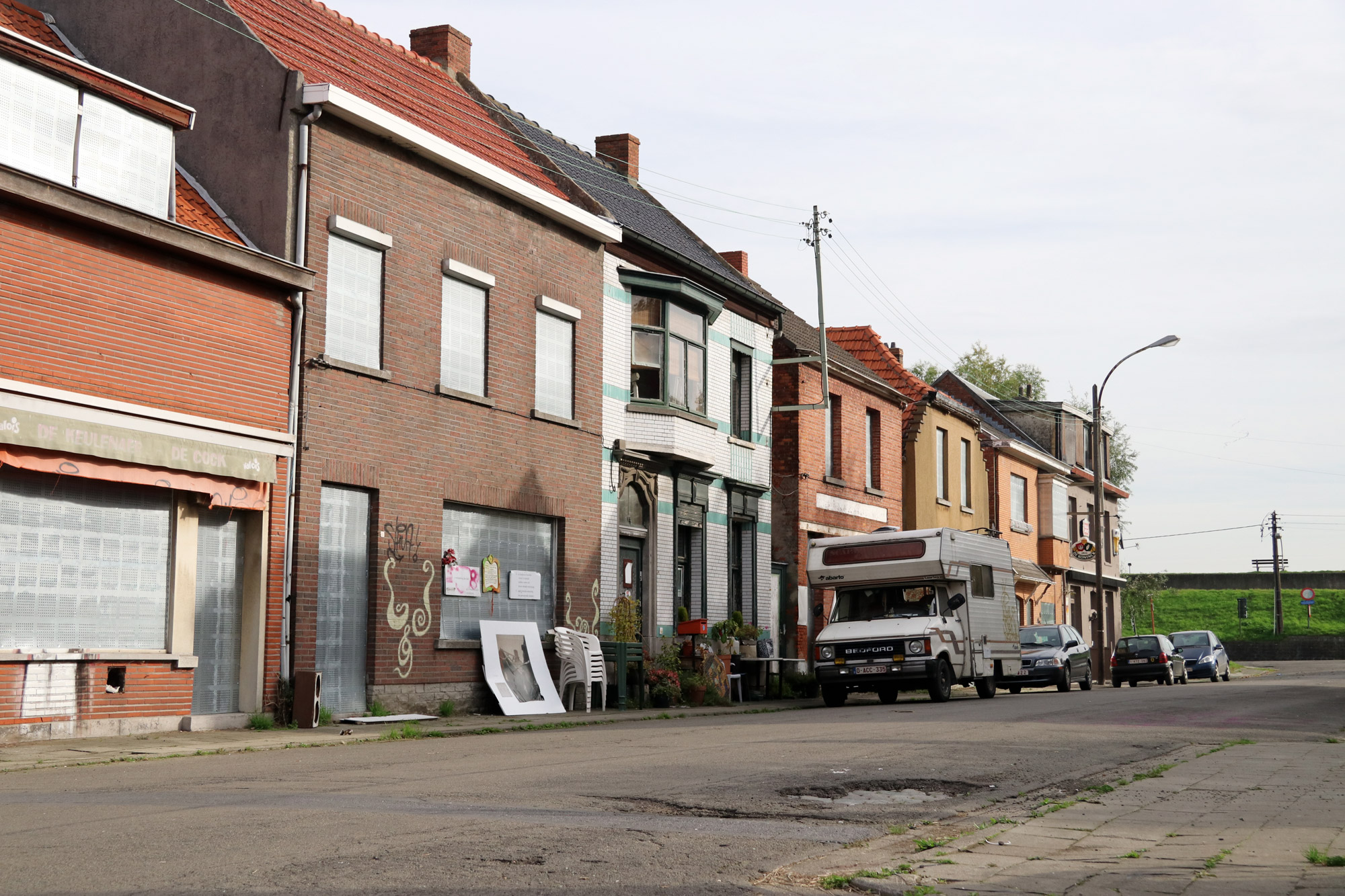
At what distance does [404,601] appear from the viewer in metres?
18.2

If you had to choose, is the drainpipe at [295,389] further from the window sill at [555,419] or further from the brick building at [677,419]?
the brick building at [677,419]

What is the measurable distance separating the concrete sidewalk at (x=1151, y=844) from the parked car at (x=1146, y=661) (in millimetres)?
28381

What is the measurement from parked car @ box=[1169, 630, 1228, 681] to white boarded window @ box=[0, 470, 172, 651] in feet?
106

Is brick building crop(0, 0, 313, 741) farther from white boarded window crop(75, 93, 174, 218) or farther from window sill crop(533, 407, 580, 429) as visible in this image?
window sill crop(533, 407, 580, 429)

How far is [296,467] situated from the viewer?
54.1 feet

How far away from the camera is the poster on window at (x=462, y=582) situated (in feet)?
62.7

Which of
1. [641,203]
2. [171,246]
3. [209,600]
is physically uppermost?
[641,203]

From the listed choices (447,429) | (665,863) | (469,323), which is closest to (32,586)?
(447,429)

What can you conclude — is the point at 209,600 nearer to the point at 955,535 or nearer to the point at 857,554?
the point at 857,554

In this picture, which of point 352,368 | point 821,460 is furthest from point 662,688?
point 821,460

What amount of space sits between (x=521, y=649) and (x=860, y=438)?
48.3 ft

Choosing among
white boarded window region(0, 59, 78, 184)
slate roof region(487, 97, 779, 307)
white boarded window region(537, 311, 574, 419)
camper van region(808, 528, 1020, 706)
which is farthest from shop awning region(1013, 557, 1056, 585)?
white boarded window region(0, 59, 78, 184)

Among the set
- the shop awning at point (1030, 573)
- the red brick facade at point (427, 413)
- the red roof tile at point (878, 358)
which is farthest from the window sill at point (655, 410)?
the shop awning at point (1030, 573)

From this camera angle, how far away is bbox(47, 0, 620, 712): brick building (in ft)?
55.9
